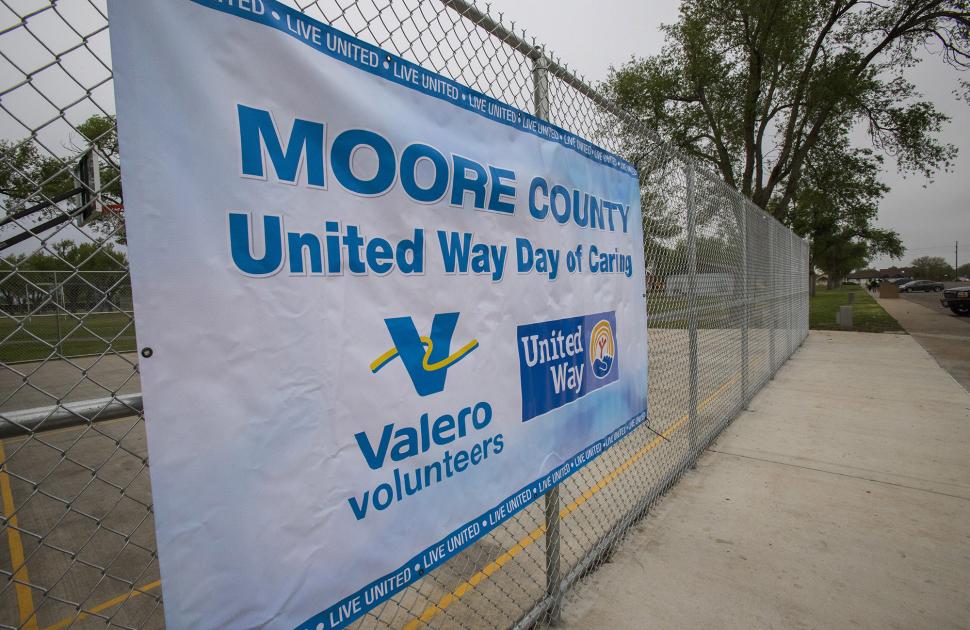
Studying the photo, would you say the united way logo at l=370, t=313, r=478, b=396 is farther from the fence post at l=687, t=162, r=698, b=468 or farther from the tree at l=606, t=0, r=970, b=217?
the tree at l=606, t=0, r=970, b=217

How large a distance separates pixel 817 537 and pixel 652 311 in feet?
6.13

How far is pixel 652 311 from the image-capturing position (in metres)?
3.68

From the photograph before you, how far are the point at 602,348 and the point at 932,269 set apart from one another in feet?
486

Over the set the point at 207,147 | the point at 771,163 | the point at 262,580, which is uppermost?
the point at 771,163

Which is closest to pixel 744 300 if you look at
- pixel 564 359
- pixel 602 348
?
pixel 602 348

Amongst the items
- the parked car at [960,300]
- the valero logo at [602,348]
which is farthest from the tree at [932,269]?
the valero logo at [602,348]

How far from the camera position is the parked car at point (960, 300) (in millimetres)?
20422

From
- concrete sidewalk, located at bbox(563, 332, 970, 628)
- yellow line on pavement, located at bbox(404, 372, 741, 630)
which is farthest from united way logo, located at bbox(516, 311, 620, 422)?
concrete sidewalk, located at bbox(563, 332, 970, 628)

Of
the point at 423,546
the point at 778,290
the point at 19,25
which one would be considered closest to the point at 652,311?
the point at 423,546

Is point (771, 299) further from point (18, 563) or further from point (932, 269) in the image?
point (932, 269)

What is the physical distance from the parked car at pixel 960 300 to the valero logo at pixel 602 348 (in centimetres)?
2676

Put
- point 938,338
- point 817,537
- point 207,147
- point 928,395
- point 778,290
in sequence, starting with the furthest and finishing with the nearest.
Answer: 1. point 938,338
2. point 778,290
3. point 928,395
4. point 817,537
5. point 207,147

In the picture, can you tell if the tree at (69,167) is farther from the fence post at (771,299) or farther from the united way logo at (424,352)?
the fence post at (771,299)

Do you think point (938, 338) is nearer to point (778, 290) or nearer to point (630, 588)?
point (778, 290)
